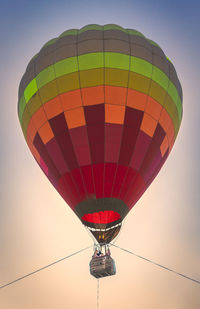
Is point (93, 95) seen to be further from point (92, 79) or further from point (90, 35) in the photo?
point (90, 35)

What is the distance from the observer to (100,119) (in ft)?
24.5

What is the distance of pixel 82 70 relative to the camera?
7.65 meters

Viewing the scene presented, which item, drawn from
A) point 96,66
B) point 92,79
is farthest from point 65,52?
point 92,79

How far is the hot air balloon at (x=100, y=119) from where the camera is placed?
7.38 meters

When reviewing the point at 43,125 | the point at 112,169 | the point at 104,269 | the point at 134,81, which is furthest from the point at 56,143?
the point at 104,269

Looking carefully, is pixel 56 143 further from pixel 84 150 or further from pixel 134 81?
pixel 134 81

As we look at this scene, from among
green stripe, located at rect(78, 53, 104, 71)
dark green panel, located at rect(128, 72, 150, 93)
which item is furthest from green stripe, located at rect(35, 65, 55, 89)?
dark green panel, located at rect(128, 72, 150, 93)

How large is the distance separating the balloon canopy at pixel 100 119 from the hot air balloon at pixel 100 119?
22 mm

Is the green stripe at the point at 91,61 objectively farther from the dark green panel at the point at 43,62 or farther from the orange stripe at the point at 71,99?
the dark green panel at the point at 43,62

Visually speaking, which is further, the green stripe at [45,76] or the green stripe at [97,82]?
the green stripe at [45,76]

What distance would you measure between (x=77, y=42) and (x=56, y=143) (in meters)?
2.50

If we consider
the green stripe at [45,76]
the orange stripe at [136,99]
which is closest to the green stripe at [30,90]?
the green stripe at [45,76]

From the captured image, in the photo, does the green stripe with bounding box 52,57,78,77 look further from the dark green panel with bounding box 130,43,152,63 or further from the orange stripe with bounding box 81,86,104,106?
the dark green panel with bounding box 130,43,152,63

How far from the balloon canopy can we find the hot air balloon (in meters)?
0.02
